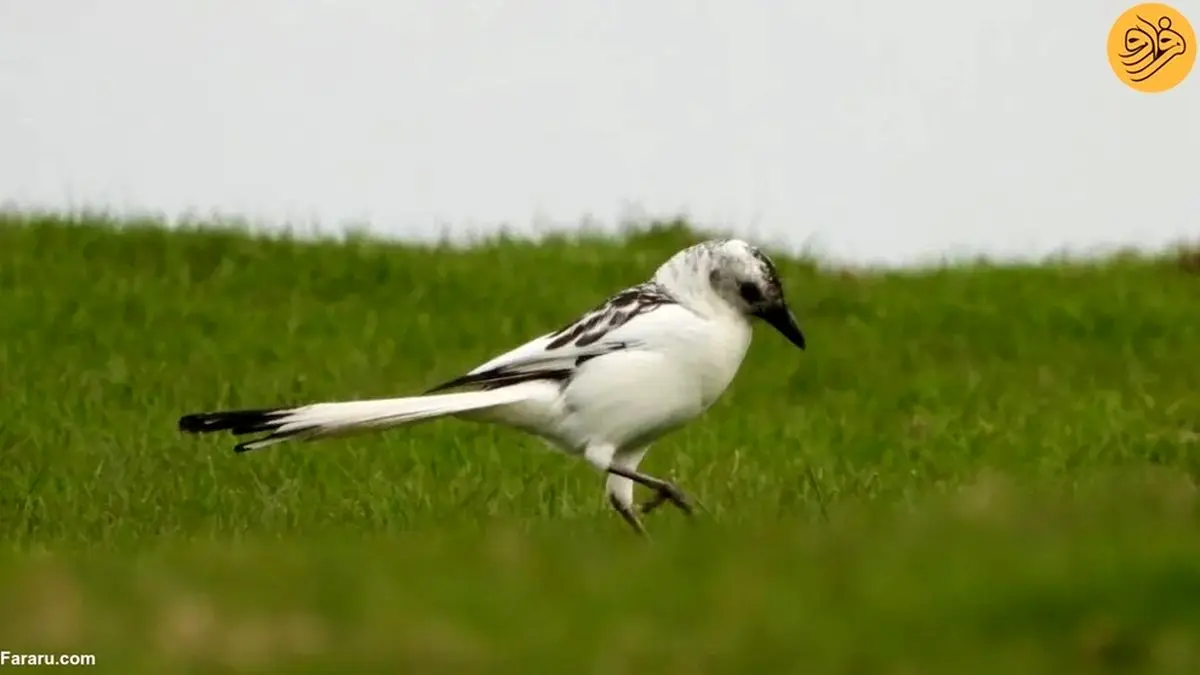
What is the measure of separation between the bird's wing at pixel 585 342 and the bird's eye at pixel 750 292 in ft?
0.75

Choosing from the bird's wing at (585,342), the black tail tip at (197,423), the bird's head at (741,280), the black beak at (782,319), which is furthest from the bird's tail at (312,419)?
the black beak at (782,319)

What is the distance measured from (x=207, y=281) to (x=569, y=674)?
11697 millimetres

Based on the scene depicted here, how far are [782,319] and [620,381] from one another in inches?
29.2

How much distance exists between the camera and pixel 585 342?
700 cm

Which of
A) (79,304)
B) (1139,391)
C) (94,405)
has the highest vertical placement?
(79,304)

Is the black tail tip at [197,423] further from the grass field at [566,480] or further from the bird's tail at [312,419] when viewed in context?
the grass field at [566,480]

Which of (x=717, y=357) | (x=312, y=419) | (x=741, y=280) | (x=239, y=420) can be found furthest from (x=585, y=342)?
(x=239, y=420)

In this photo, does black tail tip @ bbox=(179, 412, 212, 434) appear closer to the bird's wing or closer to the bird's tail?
the bird's tail

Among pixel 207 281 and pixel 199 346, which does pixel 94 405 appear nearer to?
pixel 199 346

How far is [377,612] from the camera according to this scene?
416 centimetres

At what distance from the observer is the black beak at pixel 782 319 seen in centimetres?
703

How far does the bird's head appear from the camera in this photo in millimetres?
6977

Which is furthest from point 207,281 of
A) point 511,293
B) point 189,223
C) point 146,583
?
point 146,583

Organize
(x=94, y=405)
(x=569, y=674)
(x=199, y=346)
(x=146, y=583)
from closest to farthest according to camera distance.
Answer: (x=569, y=674) → (x=146, y=583) → (x=94, y=405) → (x=199, y=346)
